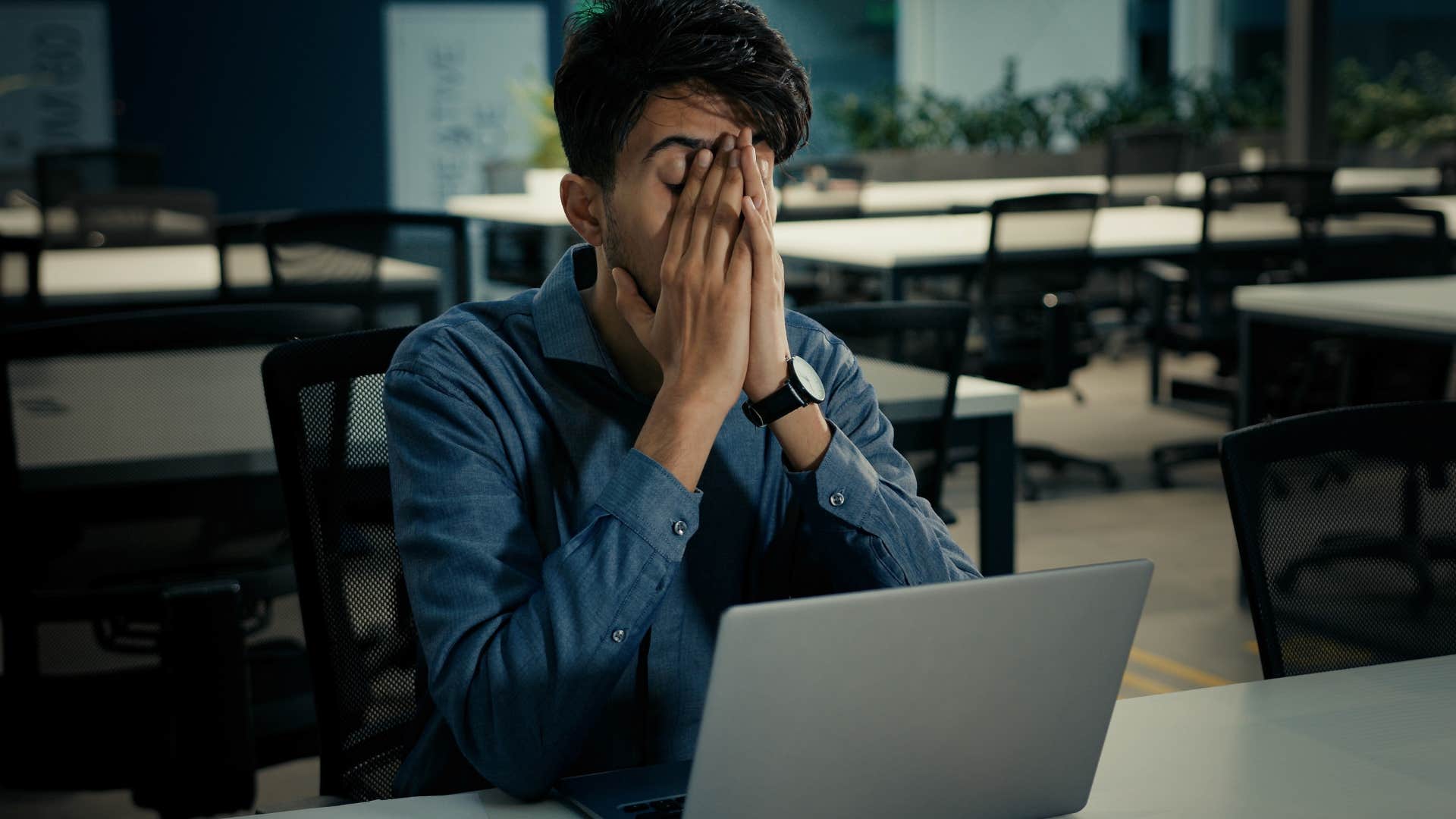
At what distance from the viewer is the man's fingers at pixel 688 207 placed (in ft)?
4.10

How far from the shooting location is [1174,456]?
543 cm

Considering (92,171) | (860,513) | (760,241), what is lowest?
(860,513)

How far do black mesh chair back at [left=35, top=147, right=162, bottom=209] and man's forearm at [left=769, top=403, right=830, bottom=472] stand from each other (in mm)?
6855

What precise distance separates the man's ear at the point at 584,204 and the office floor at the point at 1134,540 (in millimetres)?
1163

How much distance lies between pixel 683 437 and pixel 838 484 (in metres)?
0.15

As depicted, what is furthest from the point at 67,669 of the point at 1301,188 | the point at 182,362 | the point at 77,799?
the point at 1301,188

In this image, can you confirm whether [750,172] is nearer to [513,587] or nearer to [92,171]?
[513,587]

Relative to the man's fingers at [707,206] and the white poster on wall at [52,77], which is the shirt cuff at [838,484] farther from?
the white poster on wall at [52,77]

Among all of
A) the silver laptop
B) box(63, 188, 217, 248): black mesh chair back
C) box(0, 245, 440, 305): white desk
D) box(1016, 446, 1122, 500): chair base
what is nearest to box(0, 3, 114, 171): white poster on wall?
box(63, 188, 217, 248): black mesh chair back

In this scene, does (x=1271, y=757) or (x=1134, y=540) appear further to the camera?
(x=1134, y=540)

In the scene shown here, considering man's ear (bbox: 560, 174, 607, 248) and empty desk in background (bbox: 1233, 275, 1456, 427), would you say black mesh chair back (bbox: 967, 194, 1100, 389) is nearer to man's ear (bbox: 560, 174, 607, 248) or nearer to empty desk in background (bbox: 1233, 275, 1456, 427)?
empty desk in background (bbox: 1233, 275, 1456, 427)

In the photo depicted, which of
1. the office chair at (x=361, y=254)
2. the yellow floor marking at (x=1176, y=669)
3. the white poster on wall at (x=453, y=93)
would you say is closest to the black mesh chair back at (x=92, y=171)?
the white poster on wall at (x=453, y=93)

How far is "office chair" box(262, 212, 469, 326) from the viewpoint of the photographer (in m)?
3.86

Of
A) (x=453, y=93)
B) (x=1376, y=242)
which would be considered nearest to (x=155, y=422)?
(x=1376, y=242)
